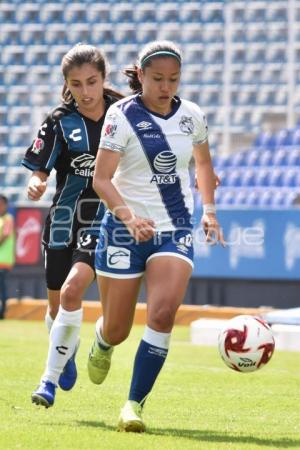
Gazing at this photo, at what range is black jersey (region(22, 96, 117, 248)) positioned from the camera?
276 inches

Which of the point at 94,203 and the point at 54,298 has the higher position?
the point at 94,203

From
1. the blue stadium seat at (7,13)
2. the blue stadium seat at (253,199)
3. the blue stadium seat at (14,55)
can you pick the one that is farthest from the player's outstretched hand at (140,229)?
the blue stadium seat at (7,13)

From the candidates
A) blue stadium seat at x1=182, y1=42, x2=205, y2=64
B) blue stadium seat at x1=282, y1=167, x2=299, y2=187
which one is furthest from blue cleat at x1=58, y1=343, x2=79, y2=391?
blue stadium seat at x1=182, y1=42, x2=205, y2=64

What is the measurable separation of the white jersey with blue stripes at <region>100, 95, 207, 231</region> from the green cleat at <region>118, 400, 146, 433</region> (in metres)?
0.93

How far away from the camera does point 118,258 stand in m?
6.12

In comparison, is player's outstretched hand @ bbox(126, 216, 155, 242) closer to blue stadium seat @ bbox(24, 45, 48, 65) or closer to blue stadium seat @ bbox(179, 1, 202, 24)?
blue stadium seat @ bbox(179, 1, 202, 24)

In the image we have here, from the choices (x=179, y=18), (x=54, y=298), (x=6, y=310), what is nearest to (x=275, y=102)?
(x=179, y=18)

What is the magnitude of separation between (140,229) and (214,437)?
115cm

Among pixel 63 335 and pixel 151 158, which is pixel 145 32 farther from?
pixel 151 158

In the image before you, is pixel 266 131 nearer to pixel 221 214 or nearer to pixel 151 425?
pixel 221 214

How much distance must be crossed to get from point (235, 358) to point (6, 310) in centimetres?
1286

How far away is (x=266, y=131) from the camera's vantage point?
2109cm

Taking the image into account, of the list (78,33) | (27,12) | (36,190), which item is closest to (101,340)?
(36,190)

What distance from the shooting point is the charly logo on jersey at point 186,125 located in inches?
243
